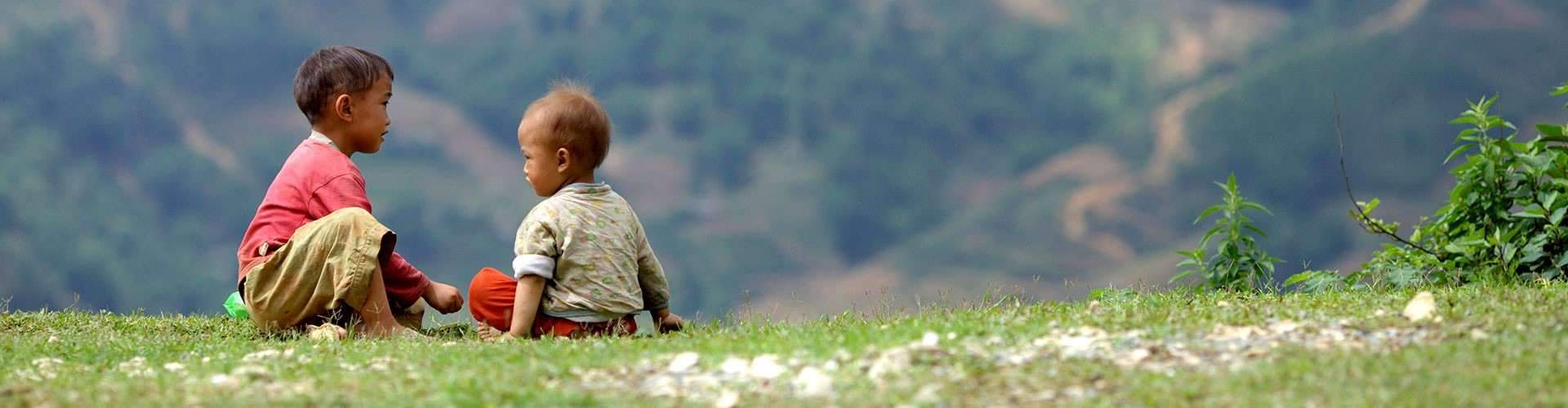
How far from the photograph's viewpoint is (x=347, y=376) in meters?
5.28

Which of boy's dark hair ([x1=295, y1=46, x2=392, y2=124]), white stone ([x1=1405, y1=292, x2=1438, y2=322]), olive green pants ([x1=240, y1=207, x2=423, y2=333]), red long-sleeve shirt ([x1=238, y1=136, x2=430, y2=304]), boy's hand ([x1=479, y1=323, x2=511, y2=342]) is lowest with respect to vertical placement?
white stone ([x1=1405, y1=292, x2=1438, y2=322])

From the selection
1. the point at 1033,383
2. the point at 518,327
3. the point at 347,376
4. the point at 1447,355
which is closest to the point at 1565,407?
the point at 1447,355

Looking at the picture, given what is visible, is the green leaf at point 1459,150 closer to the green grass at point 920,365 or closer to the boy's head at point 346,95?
the green grass at point 920,365

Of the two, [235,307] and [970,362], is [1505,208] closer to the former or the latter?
[970,362]

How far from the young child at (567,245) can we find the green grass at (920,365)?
305 mm

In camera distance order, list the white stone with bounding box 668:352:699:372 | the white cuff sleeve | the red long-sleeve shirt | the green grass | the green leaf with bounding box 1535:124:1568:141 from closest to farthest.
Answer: the green grass
the white stone with bounding box 668:352:699:372
the white cuff sleeve
the red long-sleeve shirt
the green leaf with bounding box 1535:124:1568:141

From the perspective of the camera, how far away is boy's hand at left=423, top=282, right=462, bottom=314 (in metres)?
7.87

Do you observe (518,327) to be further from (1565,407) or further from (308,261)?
(1565,407)

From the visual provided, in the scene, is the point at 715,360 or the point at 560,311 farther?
the point at 560,311

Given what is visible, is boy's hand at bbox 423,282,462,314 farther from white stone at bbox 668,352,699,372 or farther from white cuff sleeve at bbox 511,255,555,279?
white stone at bbox 668,352,699,372

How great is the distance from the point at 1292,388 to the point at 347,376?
3.20 metres

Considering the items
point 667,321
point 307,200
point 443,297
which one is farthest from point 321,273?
point 667,321

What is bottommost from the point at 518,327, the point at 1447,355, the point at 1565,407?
the point at 1565,407

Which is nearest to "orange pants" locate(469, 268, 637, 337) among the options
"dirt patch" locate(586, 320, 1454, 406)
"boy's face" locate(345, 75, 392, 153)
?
"boy's face" locate(345, 75, 392, 153)
